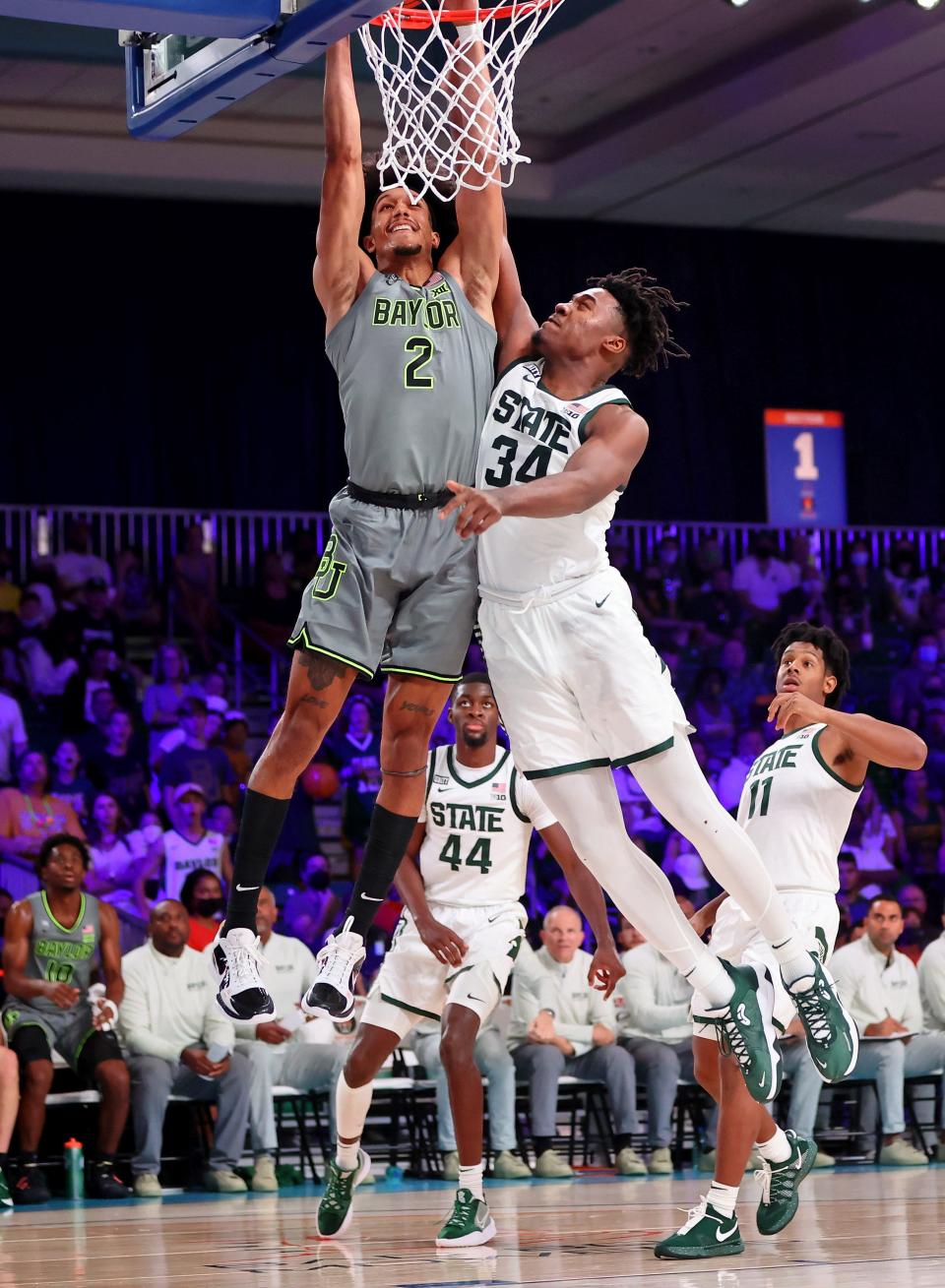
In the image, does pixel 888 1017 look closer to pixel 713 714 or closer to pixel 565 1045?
pixel 565 1045

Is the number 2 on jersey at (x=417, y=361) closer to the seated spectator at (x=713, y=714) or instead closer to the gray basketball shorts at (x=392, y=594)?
the gray basketball shorts at (x=392, y=594)

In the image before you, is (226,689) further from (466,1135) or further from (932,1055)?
(466,1135)

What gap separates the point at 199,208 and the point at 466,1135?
1118 cm

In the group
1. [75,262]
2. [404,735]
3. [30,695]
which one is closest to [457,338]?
[404,735]

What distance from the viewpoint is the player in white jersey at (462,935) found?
7.06 metres

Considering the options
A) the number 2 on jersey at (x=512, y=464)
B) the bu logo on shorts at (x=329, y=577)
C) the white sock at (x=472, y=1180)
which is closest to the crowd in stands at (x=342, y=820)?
the white sock at (x=472, y=1180)

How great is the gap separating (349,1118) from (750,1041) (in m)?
2.13

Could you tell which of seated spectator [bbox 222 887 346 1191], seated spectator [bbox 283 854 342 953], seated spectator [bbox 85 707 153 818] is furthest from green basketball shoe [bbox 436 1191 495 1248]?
seated spectator [bbox 85 707 153 818]

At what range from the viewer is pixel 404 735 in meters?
5.90

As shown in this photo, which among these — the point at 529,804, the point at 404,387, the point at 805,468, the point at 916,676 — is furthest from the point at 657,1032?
the point at 805,468

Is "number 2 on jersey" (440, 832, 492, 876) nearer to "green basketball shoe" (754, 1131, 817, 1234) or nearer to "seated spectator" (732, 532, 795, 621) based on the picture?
"green basketball shoe" (754, 1131, 817, 1234)

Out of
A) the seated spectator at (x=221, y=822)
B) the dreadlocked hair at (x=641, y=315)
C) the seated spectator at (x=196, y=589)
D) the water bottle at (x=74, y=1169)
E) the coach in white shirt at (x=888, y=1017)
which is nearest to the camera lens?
the dreadlocked hair at (x=641, y=315)

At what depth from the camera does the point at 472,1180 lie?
7.07m

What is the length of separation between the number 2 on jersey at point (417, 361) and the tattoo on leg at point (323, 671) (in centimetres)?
87
